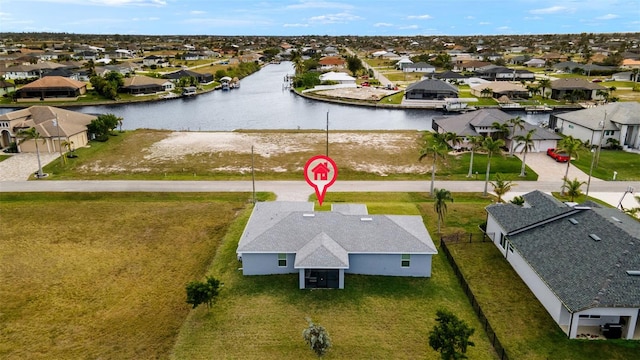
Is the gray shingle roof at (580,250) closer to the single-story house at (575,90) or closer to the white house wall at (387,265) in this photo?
the white house wall at (387,265)

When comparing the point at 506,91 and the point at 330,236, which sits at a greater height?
the point at 506,91

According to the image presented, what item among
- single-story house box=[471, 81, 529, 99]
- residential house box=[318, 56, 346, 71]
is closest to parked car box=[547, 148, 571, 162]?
single-story house box=[471, 81, 529, 99]

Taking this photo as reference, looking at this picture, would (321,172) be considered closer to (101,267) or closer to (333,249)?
(333,249)

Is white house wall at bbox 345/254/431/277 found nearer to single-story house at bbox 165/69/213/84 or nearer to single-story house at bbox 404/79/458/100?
single-story house at bbox 404/79/458/100

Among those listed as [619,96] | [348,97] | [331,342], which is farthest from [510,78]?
[331,342]

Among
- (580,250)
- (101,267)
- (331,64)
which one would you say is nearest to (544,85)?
(331,64)

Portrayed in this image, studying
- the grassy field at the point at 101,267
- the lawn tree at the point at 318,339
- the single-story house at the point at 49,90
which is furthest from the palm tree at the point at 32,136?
the single-story house at the point at 49,90

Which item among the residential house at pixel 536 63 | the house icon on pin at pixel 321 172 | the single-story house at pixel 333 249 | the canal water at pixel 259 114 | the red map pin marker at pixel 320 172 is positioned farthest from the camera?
the residential house at pixel 536 63
